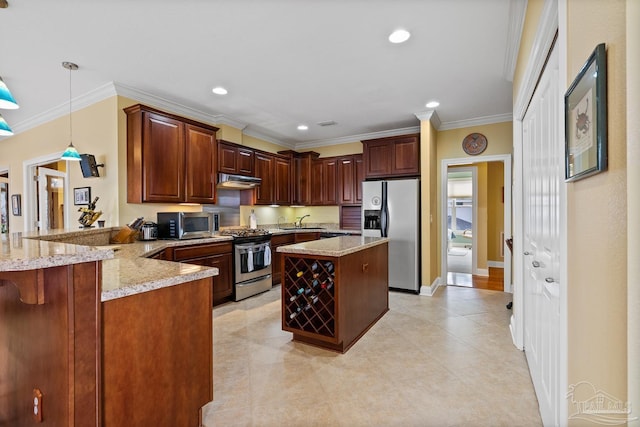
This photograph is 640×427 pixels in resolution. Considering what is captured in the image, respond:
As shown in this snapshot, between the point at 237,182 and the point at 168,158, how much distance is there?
1034 millimetres

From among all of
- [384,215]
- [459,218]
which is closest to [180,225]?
[384,215]

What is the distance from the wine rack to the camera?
2.63 meters

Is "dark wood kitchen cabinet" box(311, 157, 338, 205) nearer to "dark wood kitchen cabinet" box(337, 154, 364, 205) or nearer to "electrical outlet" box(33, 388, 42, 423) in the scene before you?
"dark wood kitchen cabinet" box(337, 154, 364, 205)

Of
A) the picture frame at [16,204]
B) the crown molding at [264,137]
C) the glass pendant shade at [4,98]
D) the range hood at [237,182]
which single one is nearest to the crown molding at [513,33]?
the glass pendant shade at [4,98]

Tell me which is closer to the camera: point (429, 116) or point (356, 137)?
point (429, 116)

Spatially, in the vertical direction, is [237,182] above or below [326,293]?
above

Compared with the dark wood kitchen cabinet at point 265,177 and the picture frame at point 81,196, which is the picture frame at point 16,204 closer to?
the picture frame at point 81,196

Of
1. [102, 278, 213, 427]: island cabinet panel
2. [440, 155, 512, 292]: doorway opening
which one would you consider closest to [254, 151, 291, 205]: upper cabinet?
[440, 155, 512, 292]: doorway opening

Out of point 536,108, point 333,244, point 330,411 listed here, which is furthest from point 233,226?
point 536,108

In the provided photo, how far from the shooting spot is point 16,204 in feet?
16.3

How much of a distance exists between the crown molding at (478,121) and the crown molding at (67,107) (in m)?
4.52

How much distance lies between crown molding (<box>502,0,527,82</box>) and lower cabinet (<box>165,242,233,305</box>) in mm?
3606

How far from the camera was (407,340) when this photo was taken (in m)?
2.80

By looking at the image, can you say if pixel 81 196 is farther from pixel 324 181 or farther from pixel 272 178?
pixel 324 181
